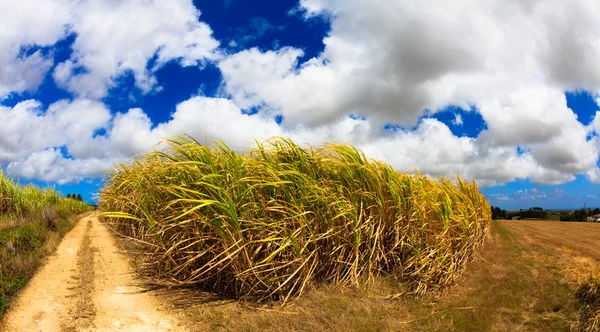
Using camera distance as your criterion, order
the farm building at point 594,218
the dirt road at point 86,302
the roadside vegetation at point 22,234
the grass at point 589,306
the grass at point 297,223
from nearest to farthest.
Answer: the grass at point 589,306 < the dirt road at point 86,302 < the grass at point 297,223 < the roadside vegetation at point 22,234 < the farm building at point 594,218

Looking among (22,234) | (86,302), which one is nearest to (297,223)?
(86,302)

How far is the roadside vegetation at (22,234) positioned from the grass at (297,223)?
197cm

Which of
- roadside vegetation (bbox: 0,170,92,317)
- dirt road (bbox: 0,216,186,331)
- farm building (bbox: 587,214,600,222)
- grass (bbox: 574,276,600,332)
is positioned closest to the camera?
grass (bbox: 574,276,600,332)

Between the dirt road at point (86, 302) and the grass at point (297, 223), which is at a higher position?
the grass at point (297, 223)

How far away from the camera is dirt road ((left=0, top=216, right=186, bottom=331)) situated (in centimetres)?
437

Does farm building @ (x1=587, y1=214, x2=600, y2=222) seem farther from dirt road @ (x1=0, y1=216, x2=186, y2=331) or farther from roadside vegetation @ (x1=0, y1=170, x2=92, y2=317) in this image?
roadside vegetation @ (x1=0, y1=170, x2=92, y2=317)

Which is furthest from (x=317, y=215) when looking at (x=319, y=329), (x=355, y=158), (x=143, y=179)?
(x=143, y=179)

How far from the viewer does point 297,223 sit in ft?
16.2

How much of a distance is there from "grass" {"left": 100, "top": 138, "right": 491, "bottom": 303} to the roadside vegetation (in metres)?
→ 1.97

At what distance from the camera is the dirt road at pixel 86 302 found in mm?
4367

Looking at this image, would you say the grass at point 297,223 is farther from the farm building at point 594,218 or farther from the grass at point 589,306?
the farm building at point 594,218

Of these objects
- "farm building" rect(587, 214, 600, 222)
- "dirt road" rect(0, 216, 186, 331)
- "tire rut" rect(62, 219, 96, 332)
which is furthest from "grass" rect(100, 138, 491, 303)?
"farm building" rect(587, 214, 600, 222)

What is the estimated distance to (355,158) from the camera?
5.55 meters

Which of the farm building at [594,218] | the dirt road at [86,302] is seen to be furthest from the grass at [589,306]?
the farm building at [594,218]
